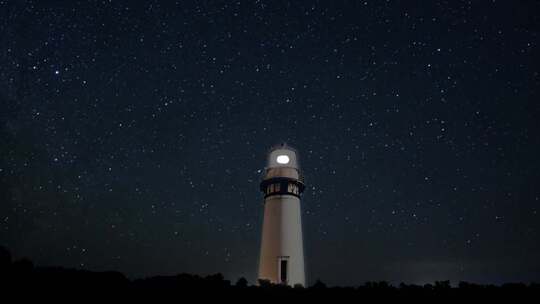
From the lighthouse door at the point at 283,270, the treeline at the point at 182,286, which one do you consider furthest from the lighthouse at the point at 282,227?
the treeline at the point at 182,286

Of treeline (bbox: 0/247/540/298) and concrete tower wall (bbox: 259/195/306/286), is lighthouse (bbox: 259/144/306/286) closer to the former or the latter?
concrete tower wall (bbox: 259/195/306/286)

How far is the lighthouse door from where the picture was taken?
65.2 feet

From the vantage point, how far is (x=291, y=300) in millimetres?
8055

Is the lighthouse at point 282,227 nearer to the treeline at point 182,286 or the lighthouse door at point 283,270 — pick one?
the lighthouse door at point 283,270

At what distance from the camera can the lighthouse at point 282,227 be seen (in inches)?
794

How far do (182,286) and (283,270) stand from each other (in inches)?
521

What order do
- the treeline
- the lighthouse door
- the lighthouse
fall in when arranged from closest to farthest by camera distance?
the treeline → the lighthouse door → the lighthouse

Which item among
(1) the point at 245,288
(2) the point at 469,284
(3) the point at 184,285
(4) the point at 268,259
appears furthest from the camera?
(4) the point at 268,259

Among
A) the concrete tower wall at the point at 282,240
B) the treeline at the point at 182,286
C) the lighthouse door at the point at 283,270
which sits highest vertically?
the concrete tower wall at the point at 282,240

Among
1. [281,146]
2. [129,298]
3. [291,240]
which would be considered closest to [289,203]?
[291,240]

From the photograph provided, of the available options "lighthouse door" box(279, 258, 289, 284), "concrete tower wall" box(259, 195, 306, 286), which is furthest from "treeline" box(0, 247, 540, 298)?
"concrete tower wall" box(259, 195, 306, 286)

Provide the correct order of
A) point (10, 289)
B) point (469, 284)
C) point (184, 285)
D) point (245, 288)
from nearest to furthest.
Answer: point (10, 289)
point (184, 285)
point (245, 288)
point (469, 284)

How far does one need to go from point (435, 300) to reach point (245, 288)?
12.9 ft

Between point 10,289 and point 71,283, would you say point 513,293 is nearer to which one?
point 71,283
